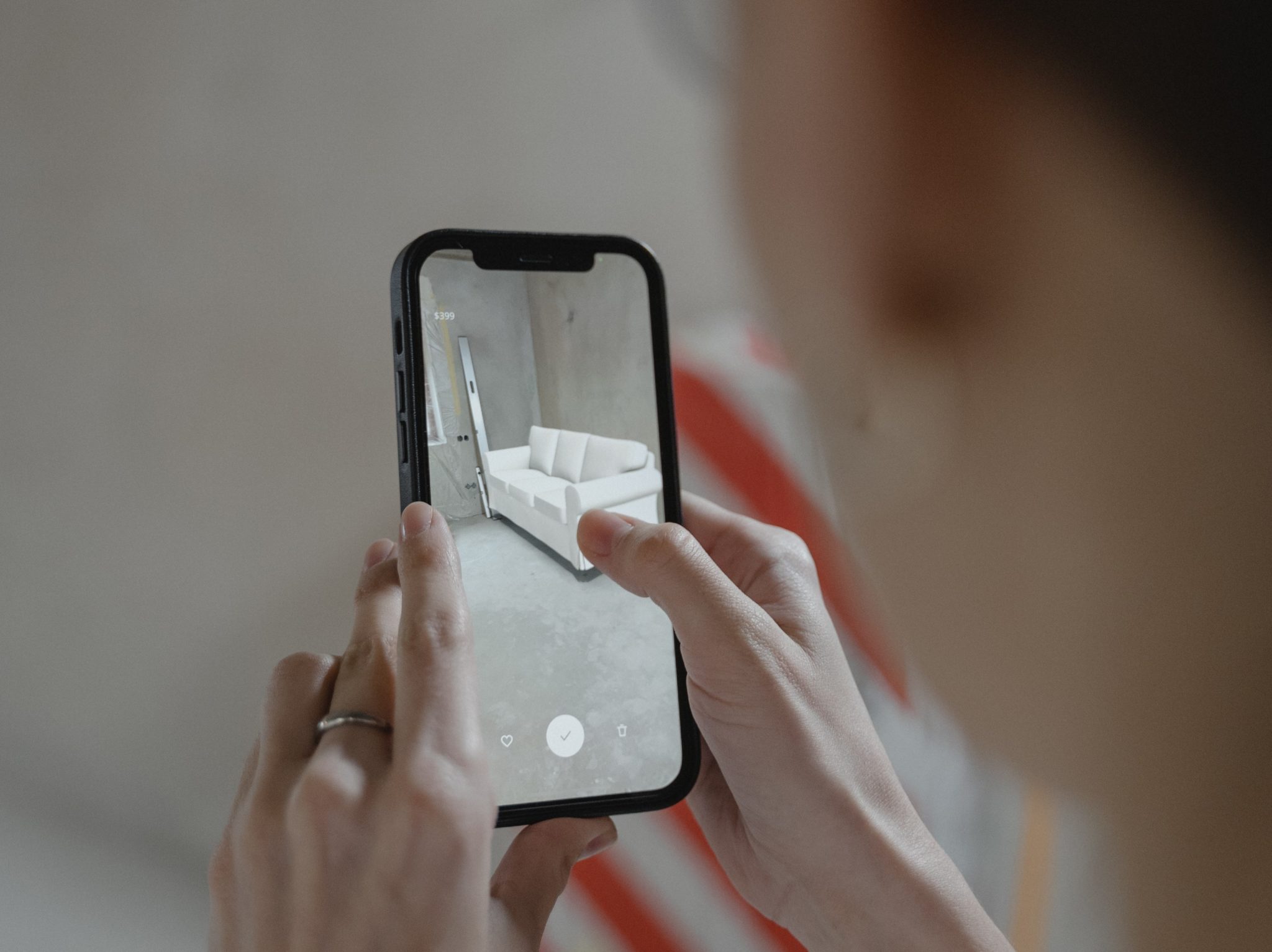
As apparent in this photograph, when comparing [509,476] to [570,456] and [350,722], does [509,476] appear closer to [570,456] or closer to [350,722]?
[570,456]

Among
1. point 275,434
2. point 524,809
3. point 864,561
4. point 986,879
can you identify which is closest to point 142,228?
point 275,434

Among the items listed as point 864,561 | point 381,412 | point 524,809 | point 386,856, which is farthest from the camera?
point 864,561

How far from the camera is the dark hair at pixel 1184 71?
2.03ft

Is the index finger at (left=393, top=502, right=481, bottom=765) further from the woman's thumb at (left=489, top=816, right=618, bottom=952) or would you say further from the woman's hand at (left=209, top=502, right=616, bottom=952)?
the woman's thumb at (left=489, top=816, right=618, bottom=952)

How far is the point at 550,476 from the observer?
18.2 inches

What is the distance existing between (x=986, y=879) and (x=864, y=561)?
0.34m

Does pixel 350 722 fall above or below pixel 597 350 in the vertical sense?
below

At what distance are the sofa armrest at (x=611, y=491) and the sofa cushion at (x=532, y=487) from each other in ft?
0.04

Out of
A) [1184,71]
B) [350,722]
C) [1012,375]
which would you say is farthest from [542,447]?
[1184,71]

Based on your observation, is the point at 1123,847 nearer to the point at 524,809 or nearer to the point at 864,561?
the point at 864,561

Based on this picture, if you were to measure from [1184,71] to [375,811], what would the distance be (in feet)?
3.00

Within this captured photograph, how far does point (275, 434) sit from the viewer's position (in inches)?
19.6

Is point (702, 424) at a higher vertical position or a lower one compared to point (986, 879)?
higher

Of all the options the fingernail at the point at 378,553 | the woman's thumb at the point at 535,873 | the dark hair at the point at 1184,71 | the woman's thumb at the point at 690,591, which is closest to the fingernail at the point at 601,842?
the woman's thumb at the point at 535,873
